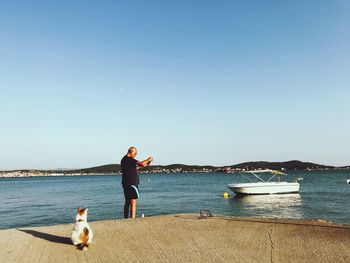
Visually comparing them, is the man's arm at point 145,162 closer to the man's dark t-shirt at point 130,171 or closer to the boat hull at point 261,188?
the man's dark t-shirt at point 130,171

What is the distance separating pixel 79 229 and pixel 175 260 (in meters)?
1.80

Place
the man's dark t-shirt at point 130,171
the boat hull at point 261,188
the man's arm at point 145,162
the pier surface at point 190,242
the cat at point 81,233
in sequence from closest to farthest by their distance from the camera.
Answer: the pier surface at point 190,242 < the cat at point 81,233 < the man's arm at point 145,162 < the man's dark t-shirt at point 130,171 < the boat hull at point 261,188

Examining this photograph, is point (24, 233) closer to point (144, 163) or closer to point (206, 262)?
point (144, 163)

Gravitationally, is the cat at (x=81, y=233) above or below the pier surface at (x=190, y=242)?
above

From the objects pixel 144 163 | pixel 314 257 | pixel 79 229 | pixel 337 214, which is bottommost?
pixel 337 214

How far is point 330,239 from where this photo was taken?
6070mm

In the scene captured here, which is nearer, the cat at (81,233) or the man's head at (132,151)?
the cat at (81,233)

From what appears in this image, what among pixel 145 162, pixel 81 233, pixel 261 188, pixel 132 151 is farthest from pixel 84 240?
pixel 261 188

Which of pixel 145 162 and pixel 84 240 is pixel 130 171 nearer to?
pixel 145 162

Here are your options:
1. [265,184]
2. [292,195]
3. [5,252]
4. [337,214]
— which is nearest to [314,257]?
[5,252]

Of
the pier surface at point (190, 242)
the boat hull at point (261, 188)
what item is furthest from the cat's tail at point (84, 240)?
the boat hull at point (261, 188)

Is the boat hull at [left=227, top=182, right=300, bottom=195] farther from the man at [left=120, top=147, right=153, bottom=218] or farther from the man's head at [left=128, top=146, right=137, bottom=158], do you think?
the man's head at [left=128, top=146, right=137, bottom=158]

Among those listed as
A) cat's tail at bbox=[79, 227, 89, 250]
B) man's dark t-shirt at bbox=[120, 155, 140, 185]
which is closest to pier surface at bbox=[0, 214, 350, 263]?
cat's tail at bbox=[79, 227, 89, 250]

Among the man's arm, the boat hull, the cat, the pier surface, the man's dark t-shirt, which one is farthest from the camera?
the boat hull
